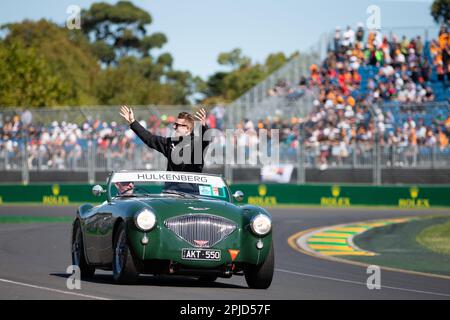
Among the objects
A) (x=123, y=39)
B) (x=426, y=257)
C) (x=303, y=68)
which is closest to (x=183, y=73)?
(x=123, y=39)

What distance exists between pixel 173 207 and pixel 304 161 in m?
21.8

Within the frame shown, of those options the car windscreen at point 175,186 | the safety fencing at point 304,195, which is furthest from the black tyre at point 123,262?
the safety fencing at point 304,195

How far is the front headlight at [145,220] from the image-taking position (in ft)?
36.4

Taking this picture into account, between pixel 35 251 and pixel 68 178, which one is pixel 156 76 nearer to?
pixel 68 178

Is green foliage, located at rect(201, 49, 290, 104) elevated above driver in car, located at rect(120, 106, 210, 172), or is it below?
above

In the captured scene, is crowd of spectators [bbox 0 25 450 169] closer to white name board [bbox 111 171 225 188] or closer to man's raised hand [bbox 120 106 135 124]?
man's raised hand [bbox 120 106 135 124]

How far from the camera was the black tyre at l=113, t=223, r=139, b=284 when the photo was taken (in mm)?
11219

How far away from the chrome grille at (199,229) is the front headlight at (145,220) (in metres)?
0.15

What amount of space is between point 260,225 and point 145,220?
1.19 m

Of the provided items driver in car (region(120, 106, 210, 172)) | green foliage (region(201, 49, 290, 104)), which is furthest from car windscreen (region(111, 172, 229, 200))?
green foliage (region(201, 49, 290, 104))

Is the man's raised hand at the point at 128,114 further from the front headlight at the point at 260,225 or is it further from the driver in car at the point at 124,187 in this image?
the front headlight at the point at 260,225

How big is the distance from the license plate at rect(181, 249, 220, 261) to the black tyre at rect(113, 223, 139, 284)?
1.75 feet

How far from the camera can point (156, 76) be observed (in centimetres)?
9944

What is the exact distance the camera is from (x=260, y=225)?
449 inches
